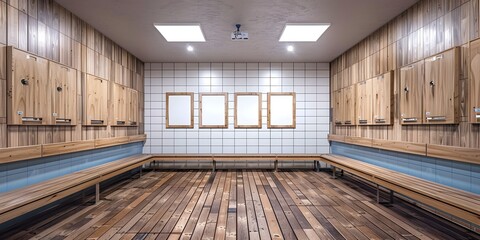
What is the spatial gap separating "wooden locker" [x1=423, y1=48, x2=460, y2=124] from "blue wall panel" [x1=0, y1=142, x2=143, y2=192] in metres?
4.77

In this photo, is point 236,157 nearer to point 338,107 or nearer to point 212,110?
point 212,110

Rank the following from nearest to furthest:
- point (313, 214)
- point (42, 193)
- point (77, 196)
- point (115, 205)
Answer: point (42, 193) → point (313, 214) → point (115, 205) → point (77, 196)

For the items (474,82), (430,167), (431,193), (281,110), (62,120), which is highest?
(474,82)

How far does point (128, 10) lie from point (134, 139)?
3.02m

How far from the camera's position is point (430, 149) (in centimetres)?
315

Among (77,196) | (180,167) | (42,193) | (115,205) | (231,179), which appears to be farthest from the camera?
(180,167)

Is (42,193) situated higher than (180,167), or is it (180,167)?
(42,193)

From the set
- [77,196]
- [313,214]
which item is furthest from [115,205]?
[313,214]

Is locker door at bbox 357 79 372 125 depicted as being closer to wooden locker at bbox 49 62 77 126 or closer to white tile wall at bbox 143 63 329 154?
white tile wall at bbox 143 63 329 154

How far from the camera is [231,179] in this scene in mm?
5324

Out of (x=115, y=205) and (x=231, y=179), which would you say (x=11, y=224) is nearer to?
(x=115, y=205)

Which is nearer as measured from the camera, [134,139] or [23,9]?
[23,9]

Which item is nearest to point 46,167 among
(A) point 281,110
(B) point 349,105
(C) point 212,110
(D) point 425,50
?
(C) point 212,110

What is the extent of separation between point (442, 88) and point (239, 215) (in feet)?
9.08
